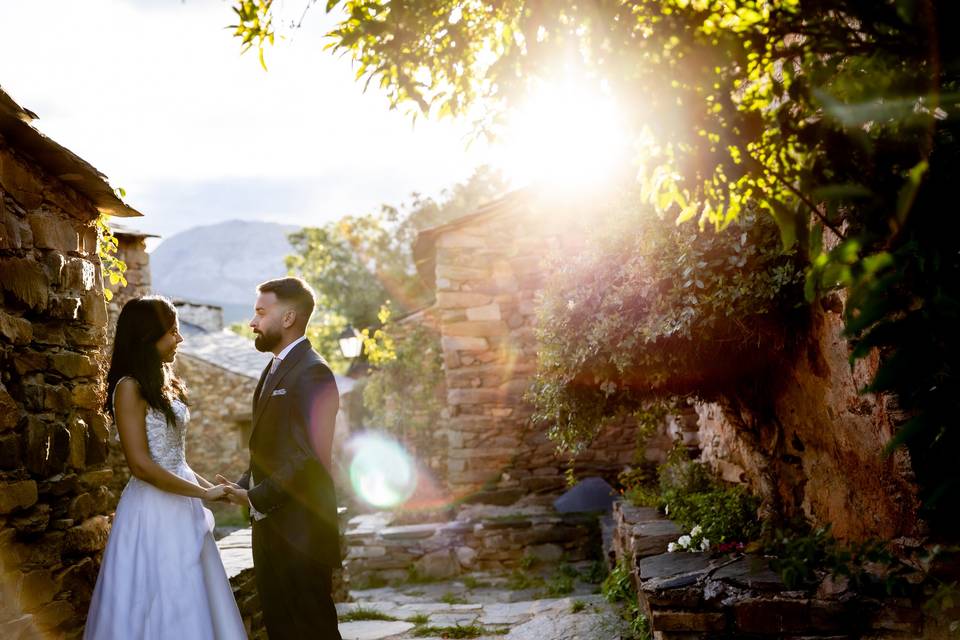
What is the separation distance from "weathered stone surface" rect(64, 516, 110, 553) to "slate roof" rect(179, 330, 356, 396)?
11.6 metres

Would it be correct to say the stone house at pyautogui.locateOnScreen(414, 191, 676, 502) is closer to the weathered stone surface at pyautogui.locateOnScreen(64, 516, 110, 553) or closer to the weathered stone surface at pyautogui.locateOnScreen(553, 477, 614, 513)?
the weathered stone surface at pyautogui.locateOnScreen(553, 477, 614, 513)

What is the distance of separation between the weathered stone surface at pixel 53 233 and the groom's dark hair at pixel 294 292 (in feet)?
2.62

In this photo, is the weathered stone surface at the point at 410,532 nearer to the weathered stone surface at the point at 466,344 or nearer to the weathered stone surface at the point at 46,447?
the weathered stone surface at the point at 466,344

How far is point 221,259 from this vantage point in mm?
129375

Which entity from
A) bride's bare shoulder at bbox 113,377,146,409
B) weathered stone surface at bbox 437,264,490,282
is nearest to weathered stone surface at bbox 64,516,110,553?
bride's bare shoulder at bbox 113,377,146,409

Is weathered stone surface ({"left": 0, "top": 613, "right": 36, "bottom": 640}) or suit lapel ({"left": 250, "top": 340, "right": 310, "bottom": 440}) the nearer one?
weathered stone surface ({"left": 0, "top": 613, "right": 36, "bottom": 640})

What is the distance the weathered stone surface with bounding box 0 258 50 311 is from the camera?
108 inches

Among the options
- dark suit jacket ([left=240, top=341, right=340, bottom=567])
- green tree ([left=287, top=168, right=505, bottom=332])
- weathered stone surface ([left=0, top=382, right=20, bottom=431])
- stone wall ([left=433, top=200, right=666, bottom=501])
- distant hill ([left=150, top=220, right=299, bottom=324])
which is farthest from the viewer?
distant hill ([left=150, top=220, right=299, bottom=324])

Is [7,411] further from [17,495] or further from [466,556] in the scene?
[466,556]

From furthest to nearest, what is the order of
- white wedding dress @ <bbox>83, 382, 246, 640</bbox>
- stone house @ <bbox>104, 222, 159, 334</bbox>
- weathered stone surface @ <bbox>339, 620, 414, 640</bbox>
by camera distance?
stone house @ <bbox>104, 222, 159, 334</bbox>, weathered stone surface @ <bbox>339, 620, 414, 640</bbox>, white wedding dress @ <bbox>83, 382, 246, 640</bbox>

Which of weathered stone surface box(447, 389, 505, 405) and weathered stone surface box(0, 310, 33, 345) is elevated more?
weathered stone surface box(0, 310, 33, 345)

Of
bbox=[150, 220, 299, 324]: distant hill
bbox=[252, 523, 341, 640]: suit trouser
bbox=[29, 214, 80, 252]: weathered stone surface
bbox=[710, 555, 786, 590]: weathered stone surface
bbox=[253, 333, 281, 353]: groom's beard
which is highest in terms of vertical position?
bbox=[150, 220, 299, 324]: distant hill

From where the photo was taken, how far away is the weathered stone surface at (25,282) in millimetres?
2740

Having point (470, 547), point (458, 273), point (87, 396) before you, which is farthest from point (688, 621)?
point (458, 273)
